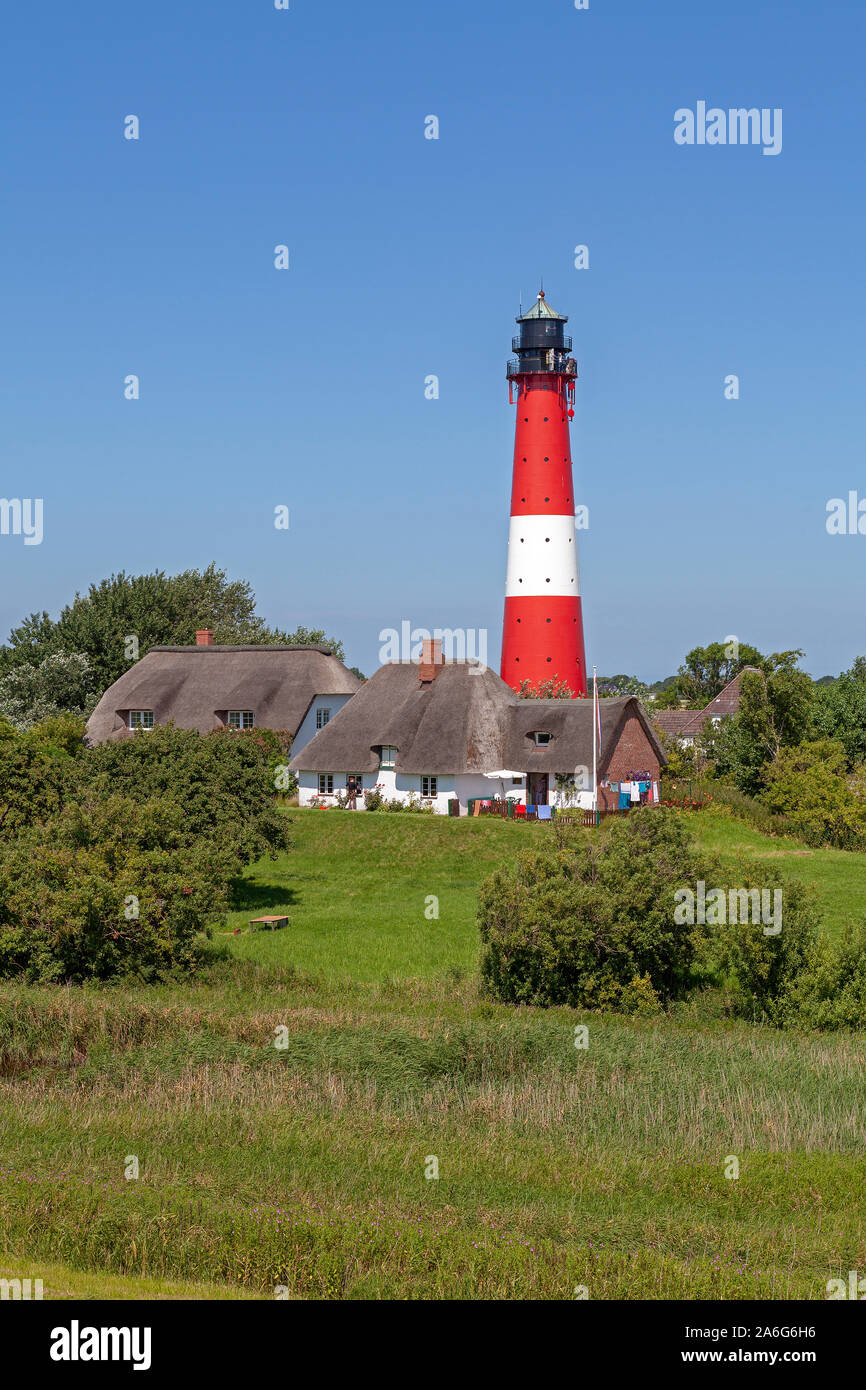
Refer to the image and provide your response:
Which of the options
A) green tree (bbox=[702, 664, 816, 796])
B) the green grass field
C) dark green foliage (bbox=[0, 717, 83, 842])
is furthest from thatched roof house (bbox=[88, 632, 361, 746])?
the green grass field

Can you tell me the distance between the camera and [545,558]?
176 ft

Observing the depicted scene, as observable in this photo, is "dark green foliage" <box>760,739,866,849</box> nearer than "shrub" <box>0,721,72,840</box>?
No

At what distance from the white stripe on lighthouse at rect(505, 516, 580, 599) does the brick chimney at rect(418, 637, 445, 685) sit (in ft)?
16.6

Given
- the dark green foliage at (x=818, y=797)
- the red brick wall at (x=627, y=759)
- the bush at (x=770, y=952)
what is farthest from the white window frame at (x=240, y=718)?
the bush at (x=770, y=952)

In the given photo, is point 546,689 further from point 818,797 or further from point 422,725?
point 818,797

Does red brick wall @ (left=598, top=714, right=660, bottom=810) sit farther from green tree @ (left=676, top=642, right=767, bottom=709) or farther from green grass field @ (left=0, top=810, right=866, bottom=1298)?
green tree @ (left=676, top=642, right=767, bottom=709)

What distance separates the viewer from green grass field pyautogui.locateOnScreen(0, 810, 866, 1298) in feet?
33.7

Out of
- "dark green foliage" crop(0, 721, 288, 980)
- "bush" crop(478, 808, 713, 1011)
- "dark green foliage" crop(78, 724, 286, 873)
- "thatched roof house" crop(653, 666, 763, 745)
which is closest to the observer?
"bush" crop(478, 808, 713, 1011)

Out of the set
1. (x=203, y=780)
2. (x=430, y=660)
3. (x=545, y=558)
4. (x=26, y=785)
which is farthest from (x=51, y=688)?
(x=26, y=785)

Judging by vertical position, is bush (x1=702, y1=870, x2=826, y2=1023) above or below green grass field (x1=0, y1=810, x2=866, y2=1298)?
above

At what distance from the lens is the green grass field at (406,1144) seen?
10.3 m

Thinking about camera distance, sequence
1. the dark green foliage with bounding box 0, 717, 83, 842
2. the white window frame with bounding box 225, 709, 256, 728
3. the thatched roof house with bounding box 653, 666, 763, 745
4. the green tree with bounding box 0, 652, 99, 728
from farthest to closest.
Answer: the thatched roof house with bounding box 653, 666, 763, 745 → the green tree with bounding box 0, 652, 99, 728 → the white window frame with bounding box 225, 709, 256, 728 → the dark green foliage with bounding box 0, 717, 83, 842
